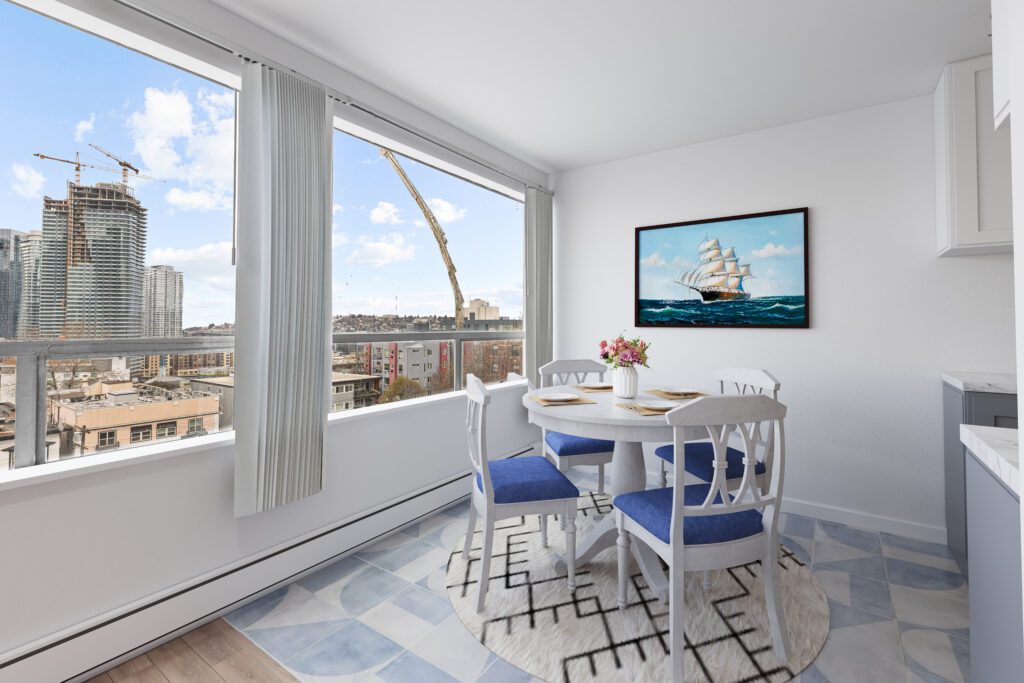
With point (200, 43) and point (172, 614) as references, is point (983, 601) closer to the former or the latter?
point (172, 614)

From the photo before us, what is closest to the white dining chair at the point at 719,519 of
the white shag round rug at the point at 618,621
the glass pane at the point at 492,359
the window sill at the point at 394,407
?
the white shag round rug at the point at 618,621

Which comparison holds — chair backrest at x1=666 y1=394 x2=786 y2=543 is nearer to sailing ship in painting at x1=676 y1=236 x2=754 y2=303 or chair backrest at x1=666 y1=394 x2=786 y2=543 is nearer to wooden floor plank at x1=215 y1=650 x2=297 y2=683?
wooden floor plank at x1=215 y1=650 x2=297 y2=683

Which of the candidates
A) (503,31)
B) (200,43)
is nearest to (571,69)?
(503,31)

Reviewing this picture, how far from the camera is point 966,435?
1.26 metres

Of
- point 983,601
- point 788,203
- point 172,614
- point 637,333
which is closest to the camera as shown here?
point 983,601

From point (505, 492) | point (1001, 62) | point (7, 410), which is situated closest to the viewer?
point (1001, 62)

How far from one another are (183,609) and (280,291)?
1.39 meters

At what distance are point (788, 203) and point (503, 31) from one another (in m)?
2.25

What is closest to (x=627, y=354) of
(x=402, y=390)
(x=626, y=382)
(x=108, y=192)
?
(x=626, y=382)

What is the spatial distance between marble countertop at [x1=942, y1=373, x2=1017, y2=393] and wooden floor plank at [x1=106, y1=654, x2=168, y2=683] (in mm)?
3706

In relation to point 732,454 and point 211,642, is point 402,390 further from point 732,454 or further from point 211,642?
point 732,454

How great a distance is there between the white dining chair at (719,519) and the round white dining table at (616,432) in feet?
0.66

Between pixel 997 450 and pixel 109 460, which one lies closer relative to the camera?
pixel 997 450

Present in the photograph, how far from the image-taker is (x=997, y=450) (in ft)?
3.46
